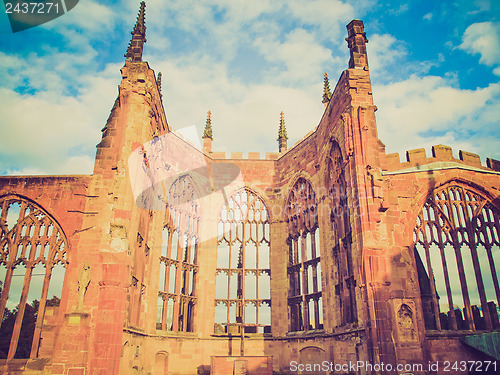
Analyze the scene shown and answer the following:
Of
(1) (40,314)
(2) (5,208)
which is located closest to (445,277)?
(1) (40,314)

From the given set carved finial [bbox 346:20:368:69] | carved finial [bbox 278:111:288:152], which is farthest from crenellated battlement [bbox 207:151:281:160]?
carved finial [bbox 346:20:368:69]

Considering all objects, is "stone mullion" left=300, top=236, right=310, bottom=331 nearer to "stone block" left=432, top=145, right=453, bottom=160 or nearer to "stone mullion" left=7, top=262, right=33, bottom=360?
"stone block" left=432, top=145, right=453, bottom=160

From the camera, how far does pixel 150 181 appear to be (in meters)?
17.4

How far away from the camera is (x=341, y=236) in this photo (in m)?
16.6

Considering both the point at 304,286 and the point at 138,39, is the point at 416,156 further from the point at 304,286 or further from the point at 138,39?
the point at 138,39

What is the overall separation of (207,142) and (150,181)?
7436mm

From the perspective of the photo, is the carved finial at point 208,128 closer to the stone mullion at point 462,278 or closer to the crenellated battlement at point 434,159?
the crenellated battlement at point 434,159

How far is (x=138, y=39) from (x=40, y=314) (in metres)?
11.5

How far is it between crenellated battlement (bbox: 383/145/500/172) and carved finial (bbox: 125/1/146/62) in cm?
1104

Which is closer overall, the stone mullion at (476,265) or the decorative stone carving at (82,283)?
the decorative stone carving at (82,283)

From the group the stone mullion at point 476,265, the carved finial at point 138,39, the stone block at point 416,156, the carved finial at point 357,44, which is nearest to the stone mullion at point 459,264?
the stone mullion at point 476,265

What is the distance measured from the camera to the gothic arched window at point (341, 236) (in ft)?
51.0

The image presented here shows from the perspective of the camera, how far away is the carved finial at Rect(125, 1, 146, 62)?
55.3 feet

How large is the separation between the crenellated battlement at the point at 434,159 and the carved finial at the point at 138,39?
36.2 feet
